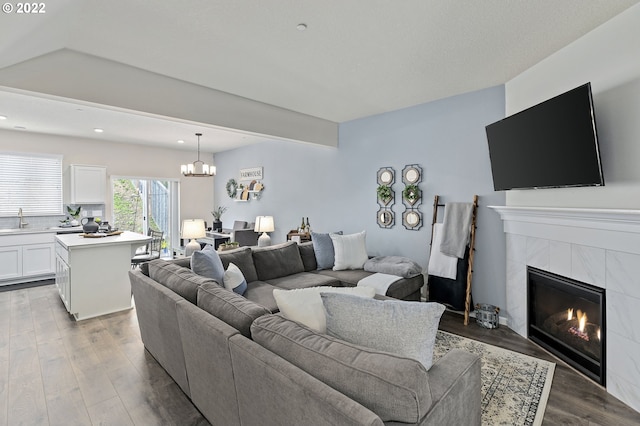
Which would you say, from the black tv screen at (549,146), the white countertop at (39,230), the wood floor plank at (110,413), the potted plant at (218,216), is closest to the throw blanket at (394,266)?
the black tv screen at (549,146)

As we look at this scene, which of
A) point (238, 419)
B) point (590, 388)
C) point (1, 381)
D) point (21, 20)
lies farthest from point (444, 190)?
point (1, 381)

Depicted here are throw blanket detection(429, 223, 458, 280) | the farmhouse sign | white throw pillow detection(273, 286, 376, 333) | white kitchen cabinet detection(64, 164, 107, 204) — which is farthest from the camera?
the farmhouse sign

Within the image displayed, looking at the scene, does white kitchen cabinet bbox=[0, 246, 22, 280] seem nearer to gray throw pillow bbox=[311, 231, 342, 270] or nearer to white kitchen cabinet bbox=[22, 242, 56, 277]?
white kitchen cabinet bbox=[22, 242, 56, 277]

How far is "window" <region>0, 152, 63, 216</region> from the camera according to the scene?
219 inches

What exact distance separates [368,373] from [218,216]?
7.01 metres

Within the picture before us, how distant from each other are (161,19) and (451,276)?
3.77 meters

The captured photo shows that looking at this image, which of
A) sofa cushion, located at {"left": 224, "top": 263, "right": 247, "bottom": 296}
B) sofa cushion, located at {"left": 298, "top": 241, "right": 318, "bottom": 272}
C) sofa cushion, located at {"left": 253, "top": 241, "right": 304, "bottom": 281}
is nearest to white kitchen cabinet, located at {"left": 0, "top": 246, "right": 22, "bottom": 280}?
sofa cushion, located at {"left": 253, "top": 241, "right": 304, "bottom": 281}

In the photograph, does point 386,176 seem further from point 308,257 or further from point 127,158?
point 127,158

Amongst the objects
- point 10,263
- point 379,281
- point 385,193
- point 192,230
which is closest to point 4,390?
point 192,230

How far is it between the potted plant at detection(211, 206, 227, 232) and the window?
2905mm

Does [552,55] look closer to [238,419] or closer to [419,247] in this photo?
[419,247]

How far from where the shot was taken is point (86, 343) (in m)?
3.10

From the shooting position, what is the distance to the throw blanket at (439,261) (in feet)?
12.3

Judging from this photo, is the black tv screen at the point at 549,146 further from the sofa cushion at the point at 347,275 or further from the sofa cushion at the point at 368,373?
the sofa cushion at the point at 368,373
